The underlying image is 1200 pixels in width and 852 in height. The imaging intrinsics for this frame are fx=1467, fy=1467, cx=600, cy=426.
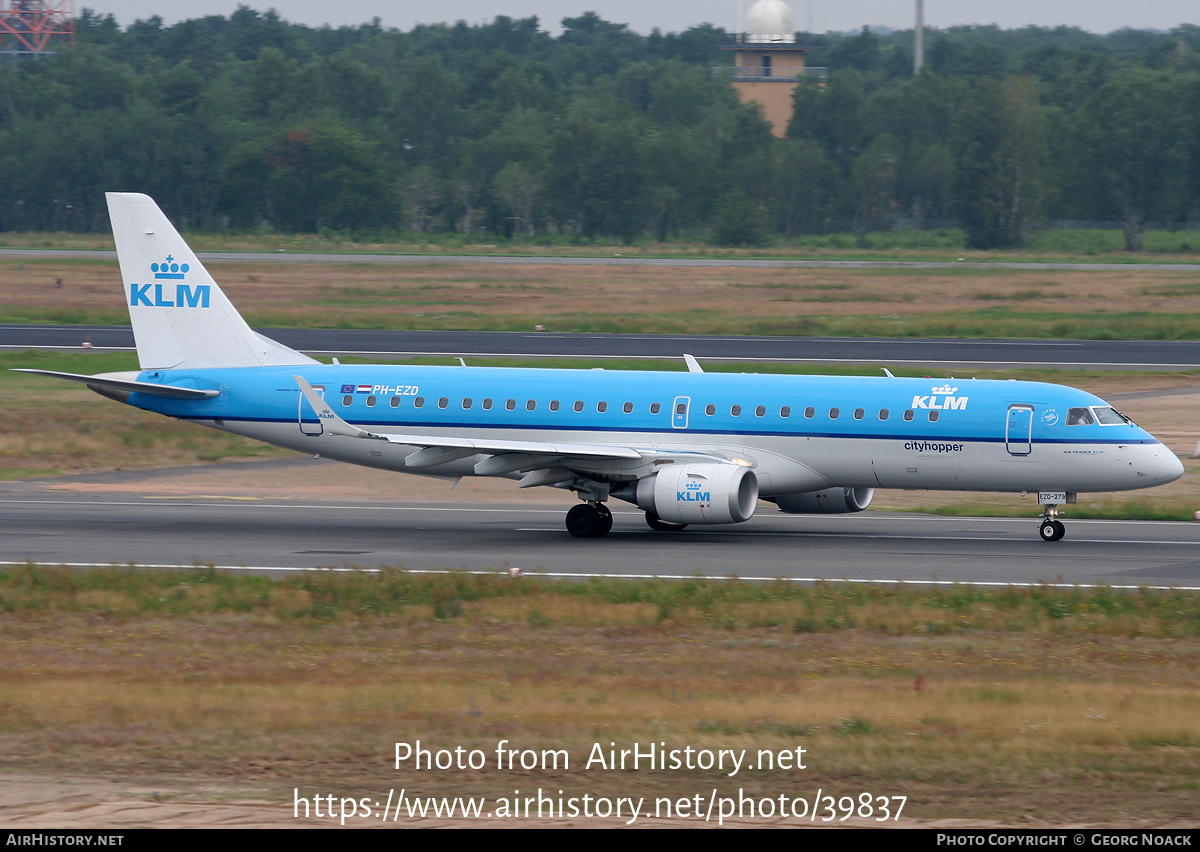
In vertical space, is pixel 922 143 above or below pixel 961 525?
above

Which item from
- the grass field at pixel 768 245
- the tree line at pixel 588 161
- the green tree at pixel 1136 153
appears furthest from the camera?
the tree line at pixel 588 161

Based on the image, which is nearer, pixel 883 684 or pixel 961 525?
pixel 883 684

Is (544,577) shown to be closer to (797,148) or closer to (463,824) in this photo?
(463,824)

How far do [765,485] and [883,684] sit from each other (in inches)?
506

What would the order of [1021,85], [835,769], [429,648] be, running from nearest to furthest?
1. [835,769]
2. [429,648]
3. [1021,85]

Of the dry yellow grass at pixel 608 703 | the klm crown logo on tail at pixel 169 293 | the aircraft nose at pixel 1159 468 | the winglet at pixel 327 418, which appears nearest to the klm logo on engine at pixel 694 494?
the winglet at pixel 327 418

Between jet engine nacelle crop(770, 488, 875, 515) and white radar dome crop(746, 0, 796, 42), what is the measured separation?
166 m

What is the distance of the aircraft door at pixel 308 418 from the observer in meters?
33.3

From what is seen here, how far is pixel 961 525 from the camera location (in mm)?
33375

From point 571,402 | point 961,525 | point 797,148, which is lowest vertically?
point 961,525

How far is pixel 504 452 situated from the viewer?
30.9 meters

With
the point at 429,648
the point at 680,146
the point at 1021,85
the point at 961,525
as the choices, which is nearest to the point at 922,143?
the point at 1021,85

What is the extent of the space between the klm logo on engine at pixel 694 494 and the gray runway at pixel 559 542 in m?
1.06

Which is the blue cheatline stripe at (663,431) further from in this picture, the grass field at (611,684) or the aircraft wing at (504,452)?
the grass field at (611,684)
